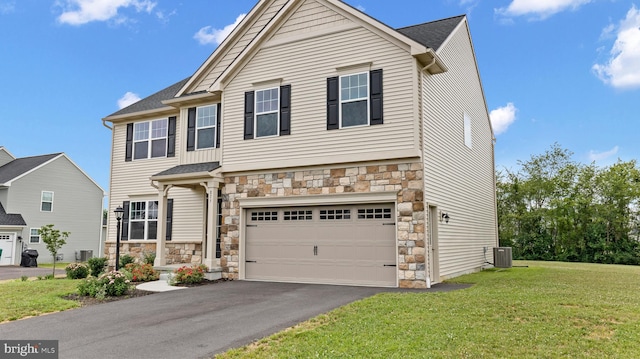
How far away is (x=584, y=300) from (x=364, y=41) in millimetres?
8034

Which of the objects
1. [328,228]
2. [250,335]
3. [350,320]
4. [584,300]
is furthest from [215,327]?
[584,300]

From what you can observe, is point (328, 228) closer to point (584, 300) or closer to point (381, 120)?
point (381, 120)

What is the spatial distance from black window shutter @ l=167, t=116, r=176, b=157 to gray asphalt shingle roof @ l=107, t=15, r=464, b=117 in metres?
0.72

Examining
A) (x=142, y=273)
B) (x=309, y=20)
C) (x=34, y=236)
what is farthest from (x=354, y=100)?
(x=34, y=236)

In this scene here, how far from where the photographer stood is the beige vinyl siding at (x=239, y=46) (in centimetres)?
1528

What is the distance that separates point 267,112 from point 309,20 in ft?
9.64

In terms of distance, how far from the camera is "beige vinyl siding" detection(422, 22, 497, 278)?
41.4 feet

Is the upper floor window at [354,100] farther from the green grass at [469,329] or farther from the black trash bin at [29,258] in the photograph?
the black trash bin at [29,258]

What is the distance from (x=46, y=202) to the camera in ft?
95.9

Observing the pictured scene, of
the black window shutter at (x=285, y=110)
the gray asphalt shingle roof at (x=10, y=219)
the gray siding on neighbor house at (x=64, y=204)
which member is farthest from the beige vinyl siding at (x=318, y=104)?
the gray siding on neighbor house at (x=64, y=204)

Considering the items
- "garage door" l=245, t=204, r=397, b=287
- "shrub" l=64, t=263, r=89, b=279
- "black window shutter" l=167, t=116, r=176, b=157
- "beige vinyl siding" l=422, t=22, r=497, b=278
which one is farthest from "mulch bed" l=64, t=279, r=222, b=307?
"beige vinyl siding" l=422, t=22, r=497, b=278

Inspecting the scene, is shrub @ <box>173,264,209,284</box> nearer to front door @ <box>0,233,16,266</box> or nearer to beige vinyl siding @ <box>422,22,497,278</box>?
beige vinyl siding @ <box>422,22,497,278</box>

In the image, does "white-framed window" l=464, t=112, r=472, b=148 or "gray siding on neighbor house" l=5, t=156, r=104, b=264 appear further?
"gray siding on neighbor house" l=5, t=156, r=104, b=264

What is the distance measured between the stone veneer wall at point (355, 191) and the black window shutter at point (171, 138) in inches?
145
